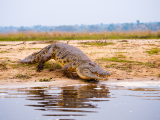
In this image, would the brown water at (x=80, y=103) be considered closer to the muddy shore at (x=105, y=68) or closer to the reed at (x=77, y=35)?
the muddy shore at (x=105, y=68)

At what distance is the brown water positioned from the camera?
3.12m

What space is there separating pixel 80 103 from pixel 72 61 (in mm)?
2893

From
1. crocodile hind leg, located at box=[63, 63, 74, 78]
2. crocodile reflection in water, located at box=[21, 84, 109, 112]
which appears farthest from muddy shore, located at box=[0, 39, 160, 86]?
crocodile reflection in water, located at box=[21, 84, 109, 112]

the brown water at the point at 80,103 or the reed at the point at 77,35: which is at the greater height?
the reed at the point at 77,35

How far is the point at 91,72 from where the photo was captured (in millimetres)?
5949

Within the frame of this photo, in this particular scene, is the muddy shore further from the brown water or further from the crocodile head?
the brown water

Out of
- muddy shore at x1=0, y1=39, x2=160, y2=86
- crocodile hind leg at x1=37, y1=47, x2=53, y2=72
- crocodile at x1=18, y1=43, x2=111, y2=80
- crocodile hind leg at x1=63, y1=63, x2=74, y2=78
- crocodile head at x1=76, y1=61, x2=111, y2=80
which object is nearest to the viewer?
crocodile head at x1=76, y1=61, x2=111, y2=80

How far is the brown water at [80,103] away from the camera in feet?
10.2

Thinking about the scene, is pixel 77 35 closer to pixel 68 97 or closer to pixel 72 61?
pixel 72 61

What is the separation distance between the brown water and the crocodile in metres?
0.81

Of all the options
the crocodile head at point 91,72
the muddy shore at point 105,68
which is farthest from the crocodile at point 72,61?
the muddy shore at point 105,68

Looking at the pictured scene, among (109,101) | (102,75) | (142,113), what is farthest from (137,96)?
(102,75)

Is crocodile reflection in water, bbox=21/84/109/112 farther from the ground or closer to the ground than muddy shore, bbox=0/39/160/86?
closer to the ground

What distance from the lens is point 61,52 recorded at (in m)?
6.97
